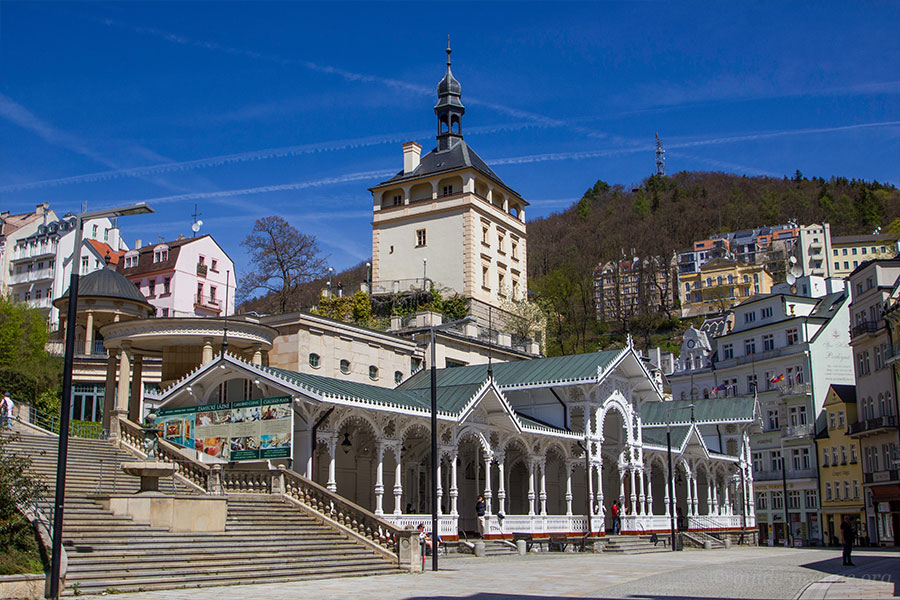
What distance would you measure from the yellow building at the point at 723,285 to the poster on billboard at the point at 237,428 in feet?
335

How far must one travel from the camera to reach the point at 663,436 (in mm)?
46625

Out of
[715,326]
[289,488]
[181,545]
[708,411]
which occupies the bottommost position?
[181,545]

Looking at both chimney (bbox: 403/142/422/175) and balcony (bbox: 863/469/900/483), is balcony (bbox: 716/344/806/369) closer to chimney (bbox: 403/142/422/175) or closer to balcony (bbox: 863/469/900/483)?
balcony (bbox: 863/469/900/483)

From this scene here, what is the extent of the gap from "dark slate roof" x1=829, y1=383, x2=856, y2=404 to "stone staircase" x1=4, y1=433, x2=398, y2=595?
4339 centimetres

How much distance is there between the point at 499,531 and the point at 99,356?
93.1 ft

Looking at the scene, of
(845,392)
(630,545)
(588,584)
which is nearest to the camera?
(588,584)

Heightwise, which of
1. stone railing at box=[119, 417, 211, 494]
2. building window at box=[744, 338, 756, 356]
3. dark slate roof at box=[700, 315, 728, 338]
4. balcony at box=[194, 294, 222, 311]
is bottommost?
stone railing at box=[119, 417, 211, 494]

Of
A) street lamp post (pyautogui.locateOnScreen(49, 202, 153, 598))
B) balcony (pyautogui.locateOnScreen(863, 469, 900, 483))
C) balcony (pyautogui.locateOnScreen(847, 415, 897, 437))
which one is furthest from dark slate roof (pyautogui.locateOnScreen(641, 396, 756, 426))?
street lamp post (pyautogui.locateOnScreen(49, 202, 153, 598))

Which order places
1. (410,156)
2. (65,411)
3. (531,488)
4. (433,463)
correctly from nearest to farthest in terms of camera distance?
(65,411) → (433,463) → (531,488) → (410,156)

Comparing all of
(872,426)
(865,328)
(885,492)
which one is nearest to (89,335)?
(865,328)

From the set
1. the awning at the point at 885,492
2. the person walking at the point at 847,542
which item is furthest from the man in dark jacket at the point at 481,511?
the awning at the point at 885,492

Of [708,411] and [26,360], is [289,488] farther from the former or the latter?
[708,411]

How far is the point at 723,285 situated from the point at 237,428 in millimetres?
107790

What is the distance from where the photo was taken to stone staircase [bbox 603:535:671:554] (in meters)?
35.9
